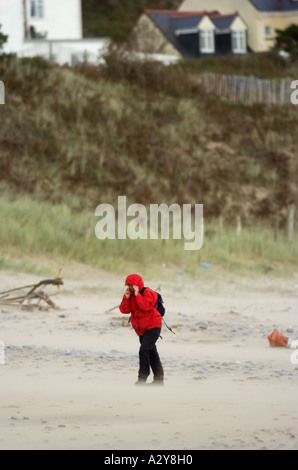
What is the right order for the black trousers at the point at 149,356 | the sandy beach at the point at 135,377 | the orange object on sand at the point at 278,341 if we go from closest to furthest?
the sandy beach at the point at 135,377 < the black trousers at the point at 149,356 < the orange object on sand at the point at 278,341

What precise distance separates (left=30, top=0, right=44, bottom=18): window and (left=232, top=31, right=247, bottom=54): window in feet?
31.7

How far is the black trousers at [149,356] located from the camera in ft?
27.2

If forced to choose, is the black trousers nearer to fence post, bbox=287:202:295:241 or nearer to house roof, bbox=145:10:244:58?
fence post, bbox=287:202:295:241

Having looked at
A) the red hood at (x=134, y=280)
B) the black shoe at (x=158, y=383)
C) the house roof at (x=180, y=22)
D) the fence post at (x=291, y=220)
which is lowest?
the fence post at (x=291, y=220)

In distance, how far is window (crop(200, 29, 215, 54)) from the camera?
150 ft

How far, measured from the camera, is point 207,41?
151 ft

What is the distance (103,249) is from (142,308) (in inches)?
418

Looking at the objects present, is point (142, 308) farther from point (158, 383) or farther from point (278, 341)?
point (278, 341)

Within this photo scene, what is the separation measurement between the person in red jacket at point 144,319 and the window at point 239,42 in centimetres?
3922

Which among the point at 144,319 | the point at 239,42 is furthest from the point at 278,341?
the point at 239,42

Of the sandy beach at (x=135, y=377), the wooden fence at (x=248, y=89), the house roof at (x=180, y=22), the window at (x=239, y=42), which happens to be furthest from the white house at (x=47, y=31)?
the sandy beach at (x=135, y=377)

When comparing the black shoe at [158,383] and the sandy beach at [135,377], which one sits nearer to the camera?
the sandy beach at [135,377]

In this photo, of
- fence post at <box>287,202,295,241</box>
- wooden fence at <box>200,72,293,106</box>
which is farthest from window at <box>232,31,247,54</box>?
fence post at <box>287,202,295,241</box>

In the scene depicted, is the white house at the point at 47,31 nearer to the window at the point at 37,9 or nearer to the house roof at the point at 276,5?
the window at the point at 37,9
